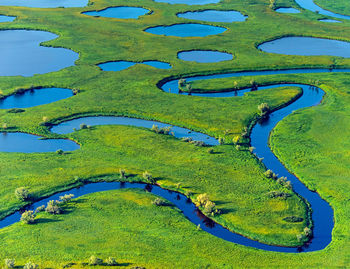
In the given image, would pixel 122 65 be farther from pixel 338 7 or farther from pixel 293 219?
pixel 338 7

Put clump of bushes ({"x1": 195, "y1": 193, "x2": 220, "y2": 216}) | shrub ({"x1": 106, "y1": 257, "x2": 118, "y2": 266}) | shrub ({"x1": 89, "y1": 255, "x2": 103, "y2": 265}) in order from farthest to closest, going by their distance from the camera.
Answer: clump of bushes ({"x1": 195, "y1": 193, "x2": 220, "y2": 216}) < shrub ({"x1": 106, "y1": 257, "x2": 118, "y2": 266}) < shrub ({"x1": 89, "y1": 255, "x2": 103, "y2": 265})

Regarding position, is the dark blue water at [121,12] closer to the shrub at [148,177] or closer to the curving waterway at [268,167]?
the curving waterway at [268,167]

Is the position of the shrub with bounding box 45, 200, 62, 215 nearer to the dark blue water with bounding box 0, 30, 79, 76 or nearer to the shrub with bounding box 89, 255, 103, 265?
the shrub with bounding box 89, 255, 103, 265

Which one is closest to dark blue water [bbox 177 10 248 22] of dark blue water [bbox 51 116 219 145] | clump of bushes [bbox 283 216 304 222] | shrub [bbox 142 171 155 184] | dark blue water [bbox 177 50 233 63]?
dark blue water [bbox 177 50 233 63]

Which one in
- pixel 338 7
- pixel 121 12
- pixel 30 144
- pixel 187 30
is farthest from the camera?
pixel 338 7

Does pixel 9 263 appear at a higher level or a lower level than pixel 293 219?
higher

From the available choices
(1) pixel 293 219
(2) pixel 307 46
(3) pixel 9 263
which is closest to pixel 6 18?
(2) pixel 307 46
